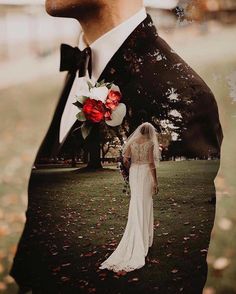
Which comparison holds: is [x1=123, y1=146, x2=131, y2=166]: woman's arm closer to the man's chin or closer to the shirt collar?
the shirt collar

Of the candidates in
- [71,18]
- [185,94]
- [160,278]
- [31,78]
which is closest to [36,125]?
[31,78]

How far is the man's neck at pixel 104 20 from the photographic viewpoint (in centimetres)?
309

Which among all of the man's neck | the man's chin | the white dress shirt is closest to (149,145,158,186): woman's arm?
the white dress shirt

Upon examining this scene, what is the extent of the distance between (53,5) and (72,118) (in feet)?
2.28

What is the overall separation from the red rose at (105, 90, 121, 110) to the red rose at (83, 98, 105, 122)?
0.13 feet

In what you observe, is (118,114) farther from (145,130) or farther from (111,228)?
(111,228)

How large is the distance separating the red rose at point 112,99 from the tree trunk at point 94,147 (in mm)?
142

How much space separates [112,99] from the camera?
9.75 feet

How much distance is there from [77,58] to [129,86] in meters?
0.37

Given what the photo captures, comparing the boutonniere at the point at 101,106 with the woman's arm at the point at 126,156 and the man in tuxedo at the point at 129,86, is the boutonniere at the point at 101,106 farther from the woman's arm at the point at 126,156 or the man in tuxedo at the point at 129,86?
the woman's arm at the point at 126,156

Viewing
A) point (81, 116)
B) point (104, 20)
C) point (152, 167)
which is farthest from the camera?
point (104, 20)

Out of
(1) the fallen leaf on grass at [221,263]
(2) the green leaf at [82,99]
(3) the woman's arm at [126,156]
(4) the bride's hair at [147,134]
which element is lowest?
(1) the fallen leaf on grass at [221,263]

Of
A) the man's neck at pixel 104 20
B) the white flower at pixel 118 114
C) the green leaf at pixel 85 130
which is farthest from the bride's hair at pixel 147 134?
the man's neck at pixel 104 20

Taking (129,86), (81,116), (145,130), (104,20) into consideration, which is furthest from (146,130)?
(104,20)
